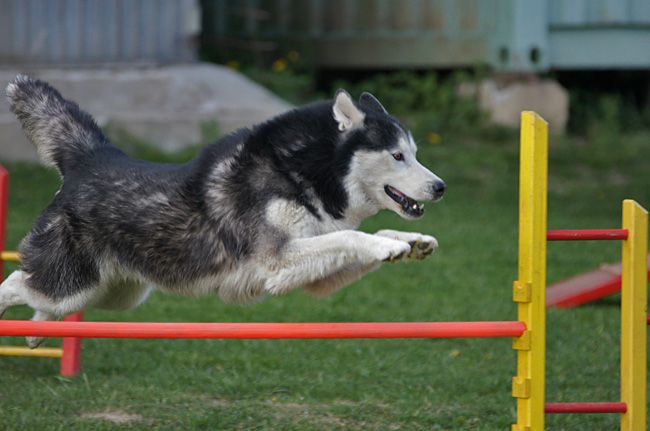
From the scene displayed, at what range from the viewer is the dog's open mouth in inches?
180

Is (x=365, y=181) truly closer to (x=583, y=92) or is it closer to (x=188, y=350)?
(x=188, y=350)

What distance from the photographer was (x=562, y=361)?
7.00m

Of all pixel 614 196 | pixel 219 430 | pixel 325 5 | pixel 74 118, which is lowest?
pixel 219 430

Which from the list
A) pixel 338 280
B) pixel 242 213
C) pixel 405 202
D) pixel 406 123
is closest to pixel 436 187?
pixel 405 202

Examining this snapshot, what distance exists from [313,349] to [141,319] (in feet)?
3.98

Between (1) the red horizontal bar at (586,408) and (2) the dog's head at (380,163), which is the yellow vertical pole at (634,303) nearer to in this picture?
(1) the red horizontal bar at (586,408)

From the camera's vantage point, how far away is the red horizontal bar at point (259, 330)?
4281mm

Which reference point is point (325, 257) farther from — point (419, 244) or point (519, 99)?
point (519, 99)

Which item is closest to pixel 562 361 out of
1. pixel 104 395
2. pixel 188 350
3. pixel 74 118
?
pixel 188 350

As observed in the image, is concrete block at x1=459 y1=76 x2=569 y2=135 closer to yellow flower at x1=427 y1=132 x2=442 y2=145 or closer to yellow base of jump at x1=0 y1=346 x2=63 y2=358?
yellow flower at x1=427 y1=132 x2=442 y2=145

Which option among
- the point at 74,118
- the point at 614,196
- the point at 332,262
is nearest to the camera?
the point at 332,262

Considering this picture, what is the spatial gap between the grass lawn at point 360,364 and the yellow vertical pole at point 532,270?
45.7 inches

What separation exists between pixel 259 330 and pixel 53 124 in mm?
1518

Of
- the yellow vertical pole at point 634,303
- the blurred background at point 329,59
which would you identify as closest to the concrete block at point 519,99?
the blurred background at point 329,59
